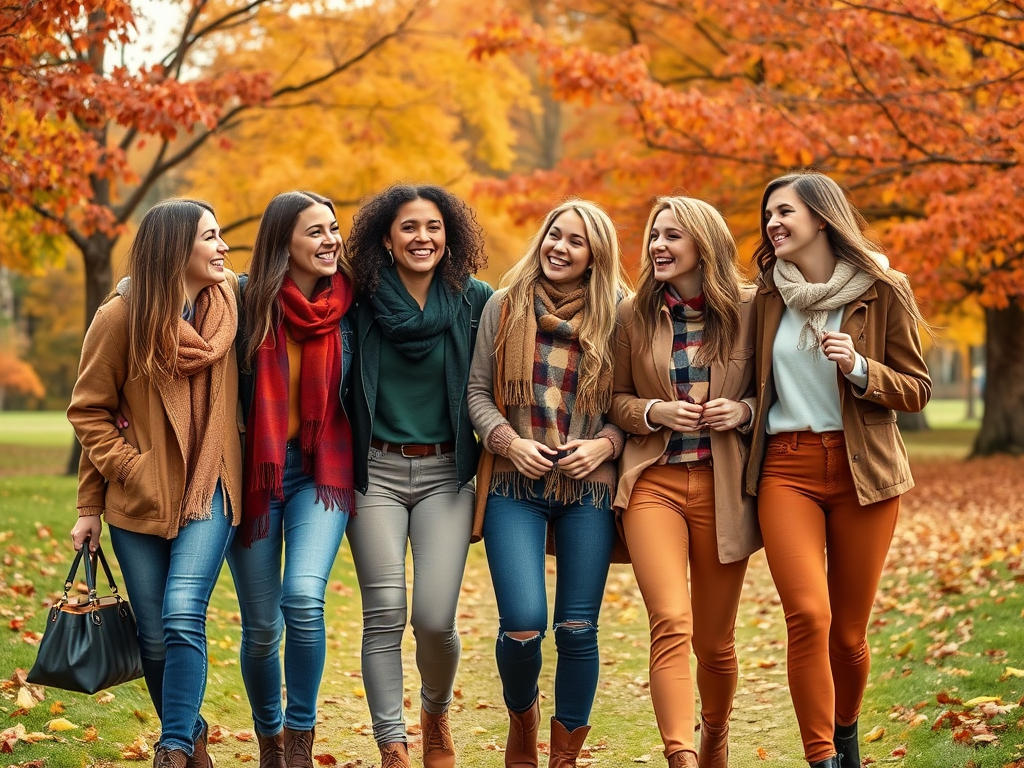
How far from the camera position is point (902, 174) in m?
11.4

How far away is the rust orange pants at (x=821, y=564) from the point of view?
4273 millimetres

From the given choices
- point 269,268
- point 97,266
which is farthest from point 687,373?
point 97,266

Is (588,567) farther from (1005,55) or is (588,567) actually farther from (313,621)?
(1005,55)

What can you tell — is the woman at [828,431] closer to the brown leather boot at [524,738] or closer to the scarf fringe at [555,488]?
the scarf fringe at [555,488]

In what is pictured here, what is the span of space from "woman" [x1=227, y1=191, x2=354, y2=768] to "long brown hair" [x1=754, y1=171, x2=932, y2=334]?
193 cm

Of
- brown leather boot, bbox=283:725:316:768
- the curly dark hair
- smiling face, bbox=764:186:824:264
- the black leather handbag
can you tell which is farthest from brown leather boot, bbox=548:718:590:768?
smiling face, bbox=764:186:824:264

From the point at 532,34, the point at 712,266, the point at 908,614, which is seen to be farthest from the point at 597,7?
the point at 712,266

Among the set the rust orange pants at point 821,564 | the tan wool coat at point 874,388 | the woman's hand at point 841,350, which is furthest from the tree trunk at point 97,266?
the woman's hand at point 841,350

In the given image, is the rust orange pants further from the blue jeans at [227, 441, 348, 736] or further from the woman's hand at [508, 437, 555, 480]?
the blue jeans at [227, 441, 348, 736]

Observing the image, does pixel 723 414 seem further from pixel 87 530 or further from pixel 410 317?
pixel 87 530

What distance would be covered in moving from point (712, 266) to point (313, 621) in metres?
2.14

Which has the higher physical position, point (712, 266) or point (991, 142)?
point (991, 142)

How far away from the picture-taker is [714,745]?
15.5 feet

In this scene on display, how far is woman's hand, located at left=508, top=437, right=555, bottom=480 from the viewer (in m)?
4.52
